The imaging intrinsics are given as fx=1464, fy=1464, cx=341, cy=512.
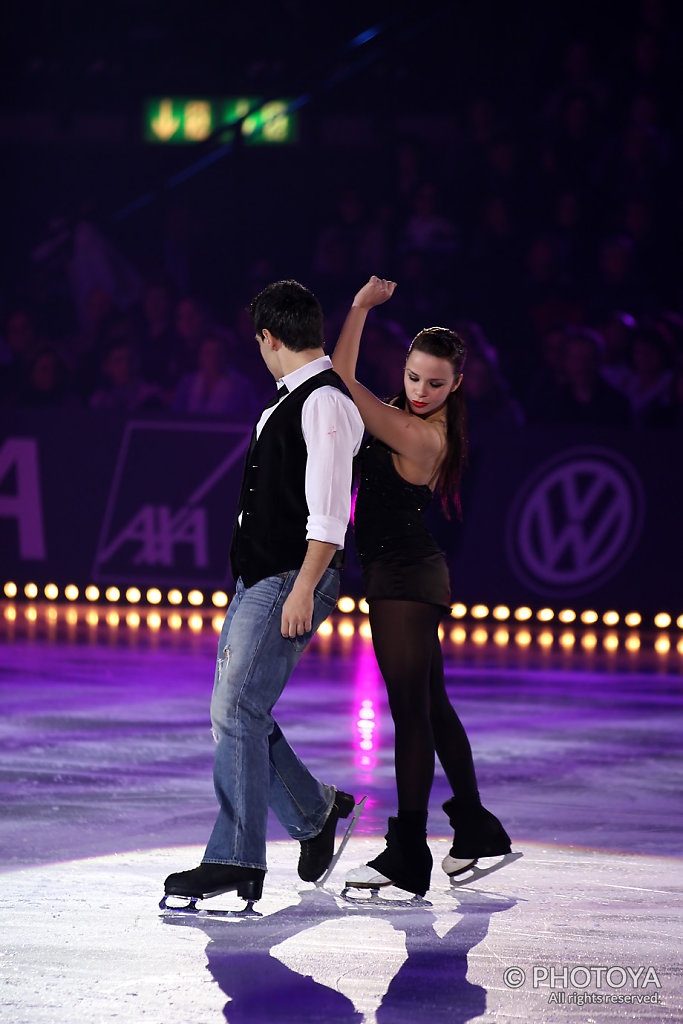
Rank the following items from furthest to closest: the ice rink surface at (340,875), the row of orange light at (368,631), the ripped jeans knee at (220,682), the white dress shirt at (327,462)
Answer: the row of orange light at (368,631) → the ripped jeans knee at (220,682) → the white dress shirt at (327,462) → the ice rink surface at (340,875)

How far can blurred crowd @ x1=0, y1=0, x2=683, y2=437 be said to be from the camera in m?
11.9

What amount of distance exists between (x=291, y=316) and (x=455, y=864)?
1682mm

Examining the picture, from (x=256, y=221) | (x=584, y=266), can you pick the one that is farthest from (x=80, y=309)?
(x=584, y=266)

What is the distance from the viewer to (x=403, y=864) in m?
4.14

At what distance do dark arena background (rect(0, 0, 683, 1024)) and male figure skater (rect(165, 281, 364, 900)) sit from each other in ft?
0.80

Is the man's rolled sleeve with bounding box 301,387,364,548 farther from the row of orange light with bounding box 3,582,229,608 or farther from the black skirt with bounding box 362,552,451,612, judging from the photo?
the row of orange light with bounding box 3,582,229,608

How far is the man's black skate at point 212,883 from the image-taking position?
389 cm

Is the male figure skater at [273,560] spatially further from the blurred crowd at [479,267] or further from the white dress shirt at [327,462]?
the blurred crowd at [479,267]

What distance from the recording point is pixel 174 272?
1348 centimetres

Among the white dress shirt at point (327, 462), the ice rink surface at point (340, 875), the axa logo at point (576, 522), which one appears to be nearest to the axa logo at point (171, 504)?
the axa logo at point (576, 522)

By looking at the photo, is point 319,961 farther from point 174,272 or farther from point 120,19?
point 120,19

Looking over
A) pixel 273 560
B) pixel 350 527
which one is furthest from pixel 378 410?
pixel 350 527

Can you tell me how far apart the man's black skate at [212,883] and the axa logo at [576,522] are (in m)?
6.91

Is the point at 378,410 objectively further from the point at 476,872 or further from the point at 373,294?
the point at 476,872
